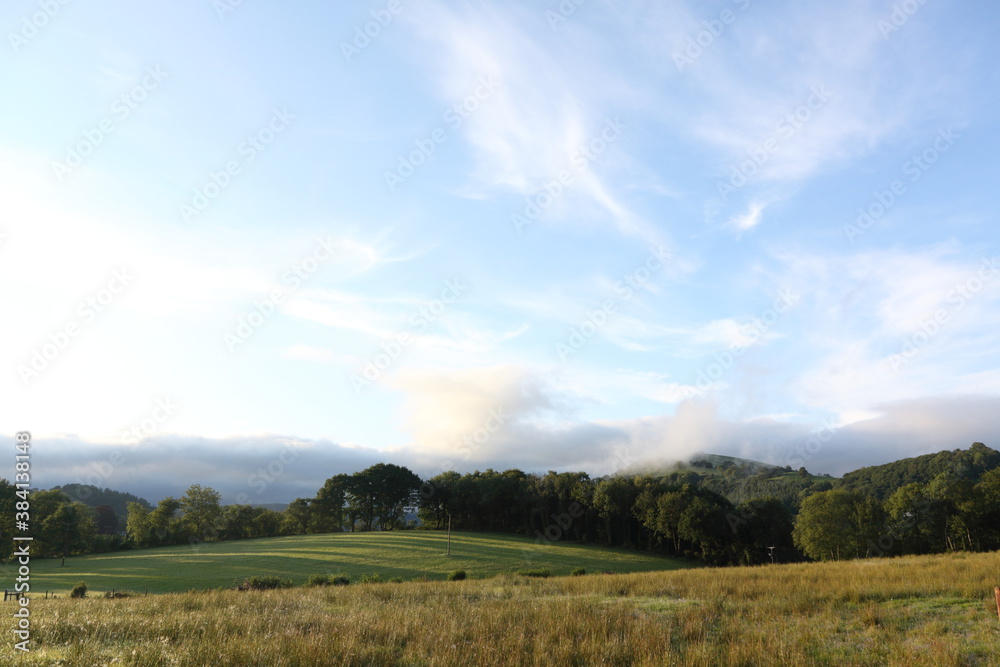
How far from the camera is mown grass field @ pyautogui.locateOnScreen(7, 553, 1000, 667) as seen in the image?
29.3 ft

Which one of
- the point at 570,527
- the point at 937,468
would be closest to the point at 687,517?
the point at 570,527

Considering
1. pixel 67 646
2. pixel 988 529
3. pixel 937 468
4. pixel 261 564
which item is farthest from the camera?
pixel 937 468

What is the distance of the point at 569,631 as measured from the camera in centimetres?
1154

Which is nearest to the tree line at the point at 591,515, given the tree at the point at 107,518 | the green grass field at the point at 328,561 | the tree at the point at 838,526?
the tree at the point at 838,526

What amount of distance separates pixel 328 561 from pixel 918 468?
610 feet

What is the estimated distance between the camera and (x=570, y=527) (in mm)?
94688

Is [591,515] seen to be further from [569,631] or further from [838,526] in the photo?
[569,631]

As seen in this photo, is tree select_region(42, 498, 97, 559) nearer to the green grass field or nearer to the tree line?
the tree line

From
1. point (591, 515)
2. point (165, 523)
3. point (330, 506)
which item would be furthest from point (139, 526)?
point (591, 515)

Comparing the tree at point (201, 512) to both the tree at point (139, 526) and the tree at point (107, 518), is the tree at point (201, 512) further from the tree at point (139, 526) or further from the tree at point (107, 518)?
the tree at point (107, 518)

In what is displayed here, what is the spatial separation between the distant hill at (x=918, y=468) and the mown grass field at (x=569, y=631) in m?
143

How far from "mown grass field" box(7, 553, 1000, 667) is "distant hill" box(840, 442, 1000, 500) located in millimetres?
142509

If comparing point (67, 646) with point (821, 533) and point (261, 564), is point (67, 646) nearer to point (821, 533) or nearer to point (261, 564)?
point (261, 564)

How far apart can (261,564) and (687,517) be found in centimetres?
5789
